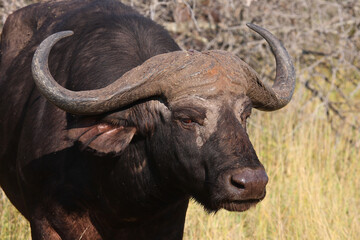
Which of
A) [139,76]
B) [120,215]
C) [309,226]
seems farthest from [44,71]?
[309,226]

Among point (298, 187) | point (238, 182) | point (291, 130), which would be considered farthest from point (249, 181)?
point (291, 130)

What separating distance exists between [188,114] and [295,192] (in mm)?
2808

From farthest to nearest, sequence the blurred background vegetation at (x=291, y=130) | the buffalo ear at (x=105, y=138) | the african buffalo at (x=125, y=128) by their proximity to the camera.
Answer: the blurred background vegetation at (x=291, y=130) < the buffalo ear at (x=105, y=138) < the african buffalo at (x=125, y=128)

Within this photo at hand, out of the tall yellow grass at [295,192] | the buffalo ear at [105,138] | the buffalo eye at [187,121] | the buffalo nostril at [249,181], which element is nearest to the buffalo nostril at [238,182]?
the buffalo nostril at [249,181]

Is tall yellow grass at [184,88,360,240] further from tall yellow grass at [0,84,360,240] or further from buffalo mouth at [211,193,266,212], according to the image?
buffalo mouth at [211,193,266,212]

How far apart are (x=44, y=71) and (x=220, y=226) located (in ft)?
7.85

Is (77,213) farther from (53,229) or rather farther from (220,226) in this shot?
(220,226)

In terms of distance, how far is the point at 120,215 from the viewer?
14.0ft

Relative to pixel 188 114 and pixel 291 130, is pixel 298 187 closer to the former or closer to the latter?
pixel 291 130

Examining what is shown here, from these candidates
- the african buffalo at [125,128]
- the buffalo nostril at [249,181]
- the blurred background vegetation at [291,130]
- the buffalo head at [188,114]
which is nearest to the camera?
the buffalo nostril at [249,181]

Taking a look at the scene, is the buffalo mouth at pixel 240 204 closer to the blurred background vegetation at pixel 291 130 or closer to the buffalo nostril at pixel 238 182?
the buffalo nostril at pixel 238 182

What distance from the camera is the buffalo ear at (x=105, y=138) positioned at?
12.7 ft

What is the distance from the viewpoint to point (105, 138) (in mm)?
3891

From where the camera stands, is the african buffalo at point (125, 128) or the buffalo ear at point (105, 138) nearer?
the african buffalo at point (125, 128)
